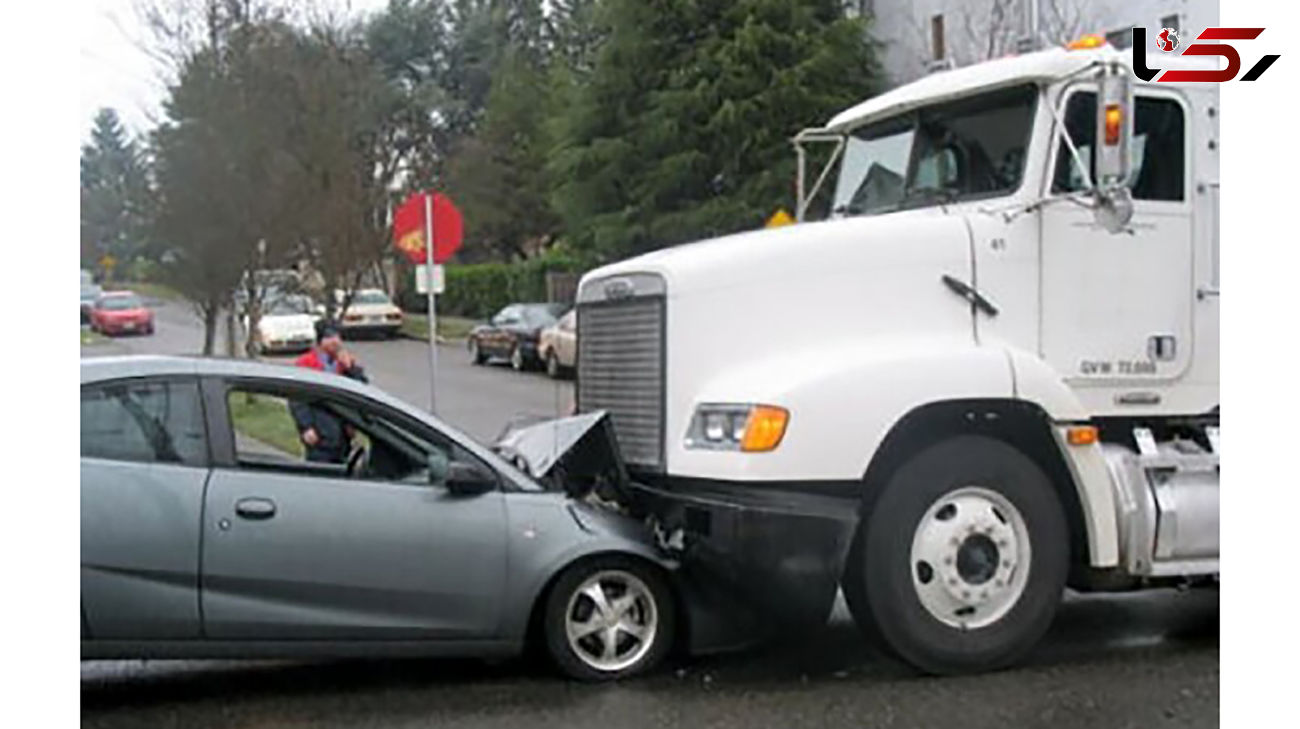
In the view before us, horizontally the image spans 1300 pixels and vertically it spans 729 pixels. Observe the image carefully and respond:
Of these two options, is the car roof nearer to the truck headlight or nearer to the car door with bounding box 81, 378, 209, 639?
the car door with bounding box 81, 378, 209, 639

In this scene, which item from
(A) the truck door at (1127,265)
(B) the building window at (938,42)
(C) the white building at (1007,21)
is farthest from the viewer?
(C) the white building at (1007,21)

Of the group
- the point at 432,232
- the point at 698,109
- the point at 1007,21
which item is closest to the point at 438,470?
the point at 432,232

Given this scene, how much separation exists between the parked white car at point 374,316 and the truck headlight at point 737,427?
31314 millimetres

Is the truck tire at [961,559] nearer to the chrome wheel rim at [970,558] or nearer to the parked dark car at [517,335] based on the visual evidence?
the chrome wheel rim at [970,558]

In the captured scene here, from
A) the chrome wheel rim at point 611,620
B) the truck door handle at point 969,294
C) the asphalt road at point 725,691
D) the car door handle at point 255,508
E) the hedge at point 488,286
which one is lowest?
the asphalt road at point 725,691

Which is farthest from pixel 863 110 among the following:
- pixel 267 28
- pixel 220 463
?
pixel 267 28

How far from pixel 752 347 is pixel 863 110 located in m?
2.23

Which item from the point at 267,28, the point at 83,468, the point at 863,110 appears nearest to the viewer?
the point at 83,468

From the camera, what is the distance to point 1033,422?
687cm

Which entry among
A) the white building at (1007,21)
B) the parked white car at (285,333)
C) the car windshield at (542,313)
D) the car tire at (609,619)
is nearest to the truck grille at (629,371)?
the car tire at (609,619)

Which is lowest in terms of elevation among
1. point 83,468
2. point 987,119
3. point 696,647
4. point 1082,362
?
point 696,647

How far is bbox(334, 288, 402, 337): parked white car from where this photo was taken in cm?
3756

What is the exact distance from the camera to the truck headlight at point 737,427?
6.28 m

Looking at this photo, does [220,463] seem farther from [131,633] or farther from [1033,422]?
[1033,422]
